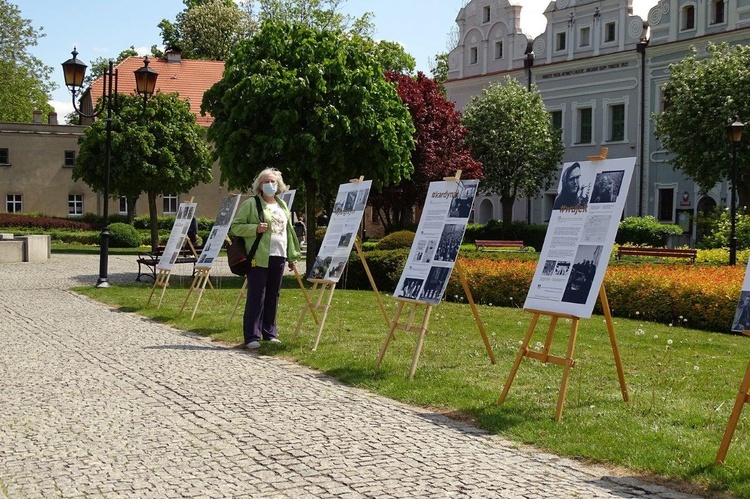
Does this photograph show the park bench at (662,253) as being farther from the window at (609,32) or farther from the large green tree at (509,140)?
the window at (609,32)

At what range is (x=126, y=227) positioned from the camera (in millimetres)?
40562

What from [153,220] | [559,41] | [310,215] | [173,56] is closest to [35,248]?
[153,220]

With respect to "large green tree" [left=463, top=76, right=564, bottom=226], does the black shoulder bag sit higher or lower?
lower

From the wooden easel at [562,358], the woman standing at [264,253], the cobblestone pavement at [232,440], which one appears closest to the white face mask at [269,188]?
the woman standing at [264,253]

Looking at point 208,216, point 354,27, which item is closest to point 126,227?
point 208,216

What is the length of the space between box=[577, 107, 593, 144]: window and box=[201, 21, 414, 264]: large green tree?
26640 millimetres

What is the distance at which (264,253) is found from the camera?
11258 millimetres

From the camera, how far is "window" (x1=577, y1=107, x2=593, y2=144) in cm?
4553

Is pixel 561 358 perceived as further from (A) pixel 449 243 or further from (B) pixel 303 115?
(B) pixel 303 115

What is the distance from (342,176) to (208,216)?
3467cm

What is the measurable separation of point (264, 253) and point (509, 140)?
1304 inches

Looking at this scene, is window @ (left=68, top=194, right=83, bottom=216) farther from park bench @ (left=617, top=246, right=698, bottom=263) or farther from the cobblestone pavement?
the cobblestone pavement

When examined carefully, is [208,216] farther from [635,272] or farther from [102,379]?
[102,379]

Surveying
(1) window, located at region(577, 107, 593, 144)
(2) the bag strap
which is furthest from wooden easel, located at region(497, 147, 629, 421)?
(1) window, located at region(577, 107, 593, 144)
